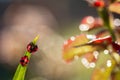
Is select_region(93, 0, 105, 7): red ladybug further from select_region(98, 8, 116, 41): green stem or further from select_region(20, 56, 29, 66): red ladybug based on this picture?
select_region(20, 56, 29, 66): red ladybug

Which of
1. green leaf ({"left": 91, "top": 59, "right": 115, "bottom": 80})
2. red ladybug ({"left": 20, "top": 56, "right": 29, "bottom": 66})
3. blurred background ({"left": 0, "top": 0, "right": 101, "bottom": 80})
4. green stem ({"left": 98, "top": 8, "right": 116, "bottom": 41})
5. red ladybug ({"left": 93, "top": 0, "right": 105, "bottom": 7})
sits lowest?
blurred background ({"left": 0, "top": 0, "right": 101, "bottom": 80})

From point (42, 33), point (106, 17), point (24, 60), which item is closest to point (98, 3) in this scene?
point (106, 17)

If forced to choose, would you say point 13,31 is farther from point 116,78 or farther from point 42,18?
point 116,78

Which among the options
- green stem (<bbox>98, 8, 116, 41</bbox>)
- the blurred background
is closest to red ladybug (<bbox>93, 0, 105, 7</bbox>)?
green stem (<bbox>98, 8, 116, 41</bbox>)

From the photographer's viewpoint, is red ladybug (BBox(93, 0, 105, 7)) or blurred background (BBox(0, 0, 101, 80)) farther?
blurred background (BBox(0, 0, 101, 80))

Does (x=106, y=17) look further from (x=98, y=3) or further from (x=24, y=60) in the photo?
(x=24, y=60)

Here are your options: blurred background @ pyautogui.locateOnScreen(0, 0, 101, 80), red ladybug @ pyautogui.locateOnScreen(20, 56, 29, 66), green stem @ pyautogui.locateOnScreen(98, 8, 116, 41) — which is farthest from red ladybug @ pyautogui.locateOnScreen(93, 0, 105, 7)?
blurred background @ pyautogui.locateOnScreen(0, 0, 101, 80)

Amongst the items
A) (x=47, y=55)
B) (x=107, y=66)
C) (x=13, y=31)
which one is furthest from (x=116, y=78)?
(x=13, y=31)

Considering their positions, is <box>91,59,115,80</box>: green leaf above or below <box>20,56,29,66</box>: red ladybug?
below

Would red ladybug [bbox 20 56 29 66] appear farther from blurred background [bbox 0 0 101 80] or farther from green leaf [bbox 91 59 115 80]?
blurred background [bbox 0 0 101 80]

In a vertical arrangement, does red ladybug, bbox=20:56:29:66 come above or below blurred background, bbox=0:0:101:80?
above

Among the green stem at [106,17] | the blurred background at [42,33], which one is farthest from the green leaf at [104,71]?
the blurred background at [42,33]
